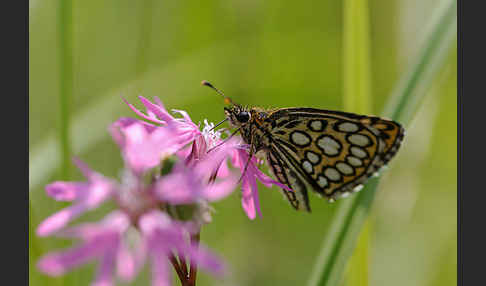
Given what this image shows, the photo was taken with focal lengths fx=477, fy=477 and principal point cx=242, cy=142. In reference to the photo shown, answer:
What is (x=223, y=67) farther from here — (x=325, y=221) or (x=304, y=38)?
(x=325, y=221)

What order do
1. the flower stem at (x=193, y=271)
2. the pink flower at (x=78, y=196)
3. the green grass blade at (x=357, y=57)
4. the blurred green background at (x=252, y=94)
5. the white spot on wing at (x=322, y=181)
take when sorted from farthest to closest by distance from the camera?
the blurred green background at (x=252, y=94), the green grass blade at (x=357, y=57), the white spot on wing at (x=322, y=181), the flower stem at (x=193, y=271), the pink flower at (x=78, y=196)

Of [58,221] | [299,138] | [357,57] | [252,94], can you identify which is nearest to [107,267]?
[58,221]

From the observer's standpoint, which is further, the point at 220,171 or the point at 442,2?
the point at 442,2

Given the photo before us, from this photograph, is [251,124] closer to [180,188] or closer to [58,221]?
[180,188]

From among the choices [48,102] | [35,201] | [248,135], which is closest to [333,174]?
[248,135]

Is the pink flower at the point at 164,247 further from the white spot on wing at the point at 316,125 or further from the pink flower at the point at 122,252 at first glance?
the white spot on wing at the point at 316,125

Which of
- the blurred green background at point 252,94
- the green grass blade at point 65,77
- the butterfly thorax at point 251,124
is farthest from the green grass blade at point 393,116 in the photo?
the green grass blade at point 65,77

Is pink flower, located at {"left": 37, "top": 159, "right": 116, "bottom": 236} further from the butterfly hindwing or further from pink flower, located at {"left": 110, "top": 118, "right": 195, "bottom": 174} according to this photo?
the butterfly hindwing
